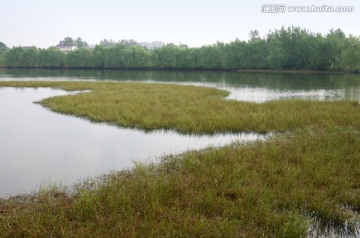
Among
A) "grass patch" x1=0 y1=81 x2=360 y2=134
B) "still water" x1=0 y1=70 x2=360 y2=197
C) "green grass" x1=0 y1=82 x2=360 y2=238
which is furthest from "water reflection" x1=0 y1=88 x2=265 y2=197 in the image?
"green grass" x1=0 y1=82 x2=360 y2=238

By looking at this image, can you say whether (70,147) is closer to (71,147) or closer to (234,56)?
(71,147)

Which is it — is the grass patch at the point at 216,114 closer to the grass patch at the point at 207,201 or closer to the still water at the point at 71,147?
the still water at the point at 71,147

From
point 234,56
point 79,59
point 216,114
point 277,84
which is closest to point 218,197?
point 216,114

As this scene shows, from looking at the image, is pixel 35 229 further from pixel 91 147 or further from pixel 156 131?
pixel 156 131

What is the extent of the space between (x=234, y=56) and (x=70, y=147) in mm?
109330

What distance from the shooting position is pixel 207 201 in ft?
28.3

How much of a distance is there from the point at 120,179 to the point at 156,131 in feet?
27.6

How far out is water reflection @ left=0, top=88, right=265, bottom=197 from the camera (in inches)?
481

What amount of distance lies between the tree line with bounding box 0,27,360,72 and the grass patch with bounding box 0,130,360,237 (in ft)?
289

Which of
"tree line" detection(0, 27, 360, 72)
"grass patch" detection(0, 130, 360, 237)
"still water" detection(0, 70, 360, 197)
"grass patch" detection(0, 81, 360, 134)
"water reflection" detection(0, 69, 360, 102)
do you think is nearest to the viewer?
"grass patch" detection(0, 130, 360, 237)

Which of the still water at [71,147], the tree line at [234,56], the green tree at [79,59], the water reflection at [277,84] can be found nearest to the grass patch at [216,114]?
the still water at [71,147]

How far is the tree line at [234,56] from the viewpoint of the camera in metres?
95.8

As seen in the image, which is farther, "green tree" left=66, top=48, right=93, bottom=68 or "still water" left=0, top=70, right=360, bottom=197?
"green tree" left=66, top=48, right=93, bottom=68

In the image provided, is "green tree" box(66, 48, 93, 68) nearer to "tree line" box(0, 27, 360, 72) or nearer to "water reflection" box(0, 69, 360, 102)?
"tree line" box(0, 27, 360, 72)
